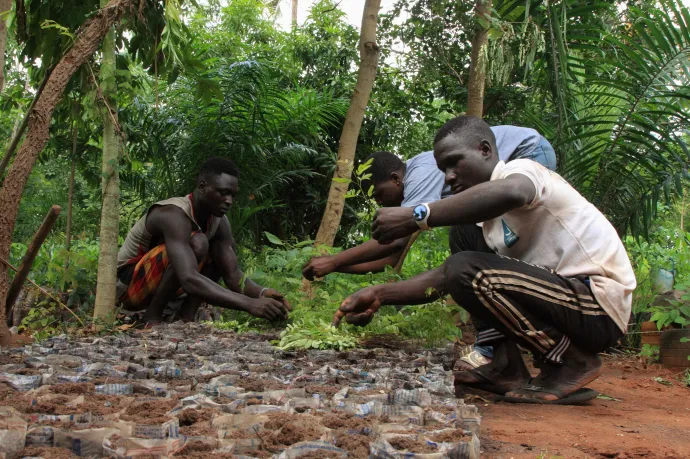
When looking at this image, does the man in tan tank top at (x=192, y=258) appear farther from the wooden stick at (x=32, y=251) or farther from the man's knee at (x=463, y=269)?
the man's knee at (x=463, y=269)

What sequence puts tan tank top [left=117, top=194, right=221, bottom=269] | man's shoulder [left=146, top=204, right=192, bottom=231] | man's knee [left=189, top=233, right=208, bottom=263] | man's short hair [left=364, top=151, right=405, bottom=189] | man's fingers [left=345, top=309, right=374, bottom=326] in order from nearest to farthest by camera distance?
man's fingers [left=345, top=309, right=374, bottom=326] → man's short hair [left=364, top=151, right=405, bottom=189] → man's shoulder [left=146, top=204, right=192, bottom=231] → man's knee [left=189, top=233, right=208, bottom=263] → tan tank top [left=117, top=194, right=221, bottom=269]

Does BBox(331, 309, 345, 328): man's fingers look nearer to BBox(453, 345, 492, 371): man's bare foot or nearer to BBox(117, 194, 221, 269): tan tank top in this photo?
BBox(453, 345, 492, 371): man's bare foot

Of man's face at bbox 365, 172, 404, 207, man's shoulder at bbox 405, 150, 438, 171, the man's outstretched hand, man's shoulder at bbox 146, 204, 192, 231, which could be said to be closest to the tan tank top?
man's shoulder at bbox 146, 204, 192, 231

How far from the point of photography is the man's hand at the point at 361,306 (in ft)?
10.4

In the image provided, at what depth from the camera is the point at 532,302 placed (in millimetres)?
2770

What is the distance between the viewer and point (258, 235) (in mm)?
7590

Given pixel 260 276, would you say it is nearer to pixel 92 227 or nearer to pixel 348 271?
pixel 348 271

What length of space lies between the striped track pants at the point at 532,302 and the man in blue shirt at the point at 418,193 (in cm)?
52

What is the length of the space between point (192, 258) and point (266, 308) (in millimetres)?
755

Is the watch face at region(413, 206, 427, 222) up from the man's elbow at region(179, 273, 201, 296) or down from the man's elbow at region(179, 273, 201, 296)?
up

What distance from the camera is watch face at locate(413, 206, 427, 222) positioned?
105 inches

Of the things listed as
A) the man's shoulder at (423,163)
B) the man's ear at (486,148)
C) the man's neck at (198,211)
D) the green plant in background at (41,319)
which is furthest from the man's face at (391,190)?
the green plant in background at (41,319)

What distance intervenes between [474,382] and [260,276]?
2.01m

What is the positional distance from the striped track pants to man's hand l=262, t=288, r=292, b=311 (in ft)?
5.34
